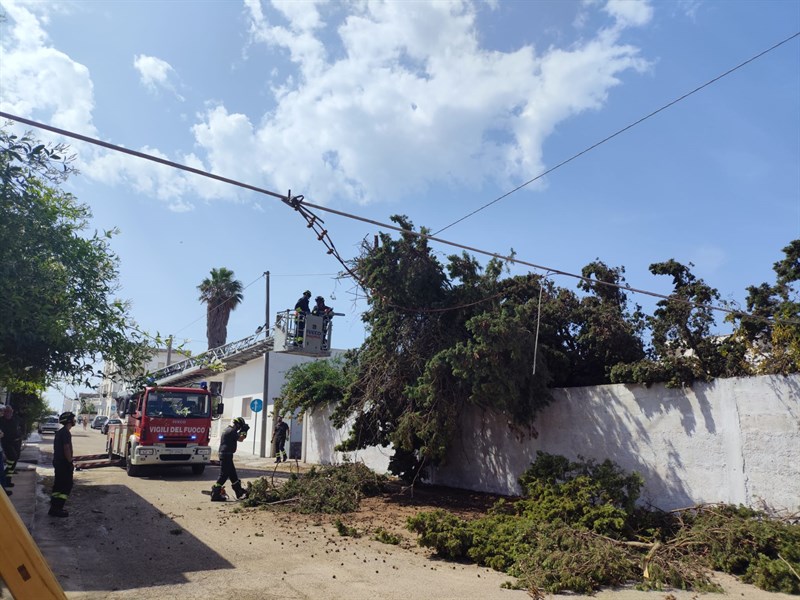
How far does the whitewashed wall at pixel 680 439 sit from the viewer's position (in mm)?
8977

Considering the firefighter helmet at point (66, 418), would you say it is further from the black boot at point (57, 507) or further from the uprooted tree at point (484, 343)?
the uprooted tree at point (484, 343)

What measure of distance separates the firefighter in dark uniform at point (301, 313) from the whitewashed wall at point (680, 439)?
5.61 metres

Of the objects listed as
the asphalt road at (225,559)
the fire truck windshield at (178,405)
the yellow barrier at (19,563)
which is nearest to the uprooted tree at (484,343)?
the asphalt road at (225,559)

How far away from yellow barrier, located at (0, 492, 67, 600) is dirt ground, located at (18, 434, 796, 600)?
130 inches

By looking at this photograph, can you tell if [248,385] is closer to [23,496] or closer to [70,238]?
[23,496]

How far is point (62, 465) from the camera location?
1067cm

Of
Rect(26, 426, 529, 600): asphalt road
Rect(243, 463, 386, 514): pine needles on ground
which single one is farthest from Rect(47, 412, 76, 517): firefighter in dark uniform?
Rect(243, 463, 386, 514): pine needles on ground

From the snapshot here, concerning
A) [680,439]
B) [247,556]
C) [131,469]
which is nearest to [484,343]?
[680,439]

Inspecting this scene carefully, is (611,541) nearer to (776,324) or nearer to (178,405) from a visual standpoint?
(776,324)

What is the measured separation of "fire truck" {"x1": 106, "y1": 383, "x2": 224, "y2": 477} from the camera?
16516 mm

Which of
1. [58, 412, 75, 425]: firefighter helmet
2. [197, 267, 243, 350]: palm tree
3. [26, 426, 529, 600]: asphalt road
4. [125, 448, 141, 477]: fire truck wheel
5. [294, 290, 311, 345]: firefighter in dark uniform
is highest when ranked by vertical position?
[197, 267, 243, 350]: palm tree

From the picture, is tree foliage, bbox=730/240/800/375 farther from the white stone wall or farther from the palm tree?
the palm tree

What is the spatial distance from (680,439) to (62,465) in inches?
449

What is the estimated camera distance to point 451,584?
712 cm
